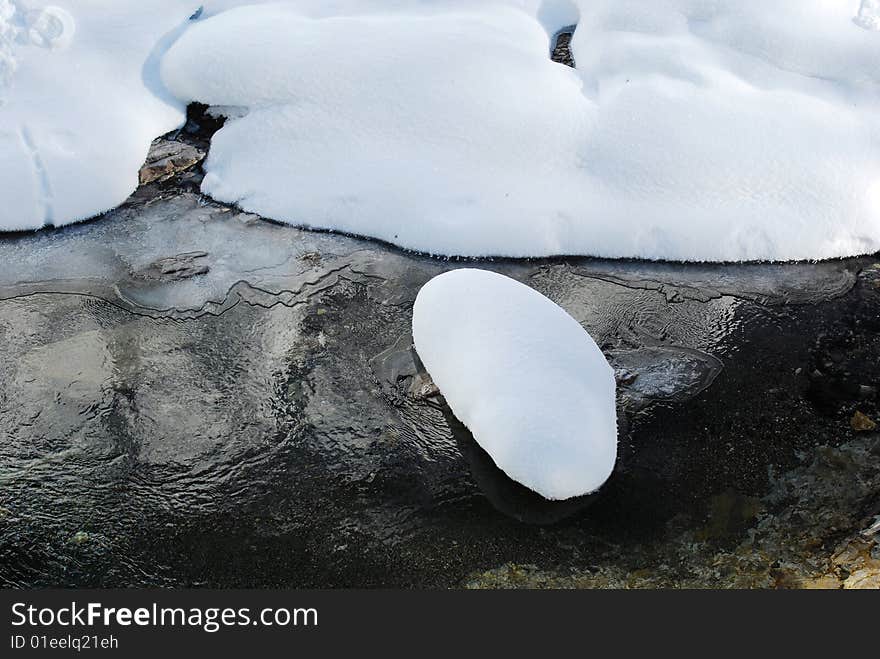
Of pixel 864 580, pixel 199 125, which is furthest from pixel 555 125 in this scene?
pixel 864 580

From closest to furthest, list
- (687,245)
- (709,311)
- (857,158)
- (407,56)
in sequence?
(709,311) < (687,245) < (857,158) < (407,56)

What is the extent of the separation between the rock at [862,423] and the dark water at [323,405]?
0.07 m

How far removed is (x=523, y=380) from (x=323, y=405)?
1.12 metres

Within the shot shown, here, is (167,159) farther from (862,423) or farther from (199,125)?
(862,423)

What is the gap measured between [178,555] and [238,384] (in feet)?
3.46

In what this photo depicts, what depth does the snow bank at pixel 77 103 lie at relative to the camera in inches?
223

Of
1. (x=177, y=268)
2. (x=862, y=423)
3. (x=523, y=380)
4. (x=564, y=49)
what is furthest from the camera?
(x=564, y=49)

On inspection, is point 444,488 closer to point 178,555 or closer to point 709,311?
point 178,555

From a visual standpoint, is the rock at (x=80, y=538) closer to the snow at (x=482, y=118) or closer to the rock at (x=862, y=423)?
the snow at (x=482, y=118)

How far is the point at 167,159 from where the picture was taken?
6.09 m

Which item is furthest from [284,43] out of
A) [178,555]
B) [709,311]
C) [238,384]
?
[178,555]

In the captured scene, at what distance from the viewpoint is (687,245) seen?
5.30m

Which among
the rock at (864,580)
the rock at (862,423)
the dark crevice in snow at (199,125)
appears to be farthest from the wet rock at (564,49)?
the rock at (864,580)

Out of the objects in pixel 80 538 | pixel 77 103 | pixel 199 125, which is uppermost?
pixel 77 103
